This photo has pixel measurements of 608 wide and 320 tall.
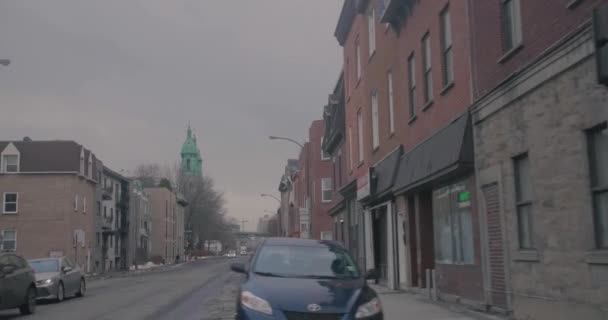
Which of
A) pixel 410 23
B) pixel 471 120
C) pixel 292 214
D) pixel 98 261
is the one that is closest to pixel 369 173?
pixel 410 23

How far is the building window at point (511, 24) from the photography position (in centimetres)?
1177

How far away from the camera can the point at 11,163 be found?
50.5 metres

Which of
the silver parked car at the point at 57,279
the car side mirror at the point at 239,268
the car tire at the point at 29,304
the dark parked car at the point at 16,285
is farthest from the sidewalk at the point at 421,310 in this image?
the silver parked car at the point at 57,279

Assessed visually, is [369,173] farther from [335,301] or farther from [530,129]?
[335,301]

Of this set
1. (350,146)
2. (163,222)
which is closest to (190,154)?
(163,222)

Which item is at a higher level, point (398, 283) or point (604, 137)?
point (604, 137)

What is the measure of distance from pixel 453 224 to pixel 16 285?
10.1m

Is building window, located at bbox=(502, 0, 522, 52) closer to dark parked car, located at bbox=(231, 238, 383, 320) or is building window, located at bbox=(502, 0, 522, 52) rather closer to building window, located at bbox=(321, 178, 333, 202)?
dark parked car, located at bbox=(231, 238, 383, 320)

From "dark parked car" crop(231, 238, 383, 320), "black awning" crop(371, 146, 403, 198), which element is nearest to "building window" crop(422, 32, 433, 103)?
"black awning" crop(371, 146, 403, 198)

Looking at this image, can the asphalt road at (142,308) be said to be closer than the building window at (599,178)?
No

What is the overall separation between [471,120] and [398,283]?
843 centimetres

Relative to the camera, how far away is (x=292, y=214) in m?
80.4

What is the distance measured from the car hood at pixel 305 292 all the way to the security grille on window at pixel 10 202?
152 ft

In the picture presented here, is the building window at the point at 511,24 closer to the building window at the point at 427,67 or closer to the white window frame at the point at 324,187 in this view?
the building window at the point at 427,67
